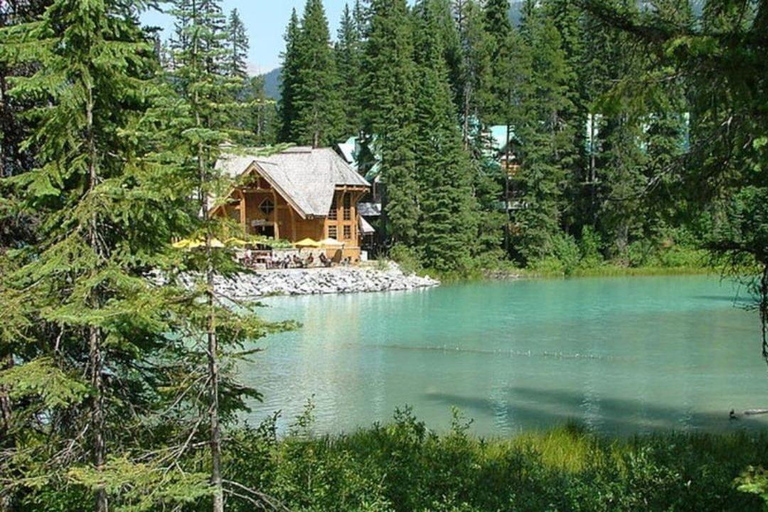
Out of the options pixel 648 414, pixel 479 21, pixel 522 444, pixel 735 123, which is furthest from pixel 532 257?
pixel 735 123

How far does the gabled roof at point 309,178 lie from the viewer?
3312 cm

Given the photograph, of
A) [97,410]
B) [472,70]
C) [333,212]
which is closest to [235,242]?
[97,410]

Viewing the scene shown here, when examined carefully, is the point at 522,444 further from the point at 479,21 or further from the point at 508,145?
the point at 479,21

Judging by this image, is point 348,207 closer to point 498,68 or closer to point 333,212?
point 333,212

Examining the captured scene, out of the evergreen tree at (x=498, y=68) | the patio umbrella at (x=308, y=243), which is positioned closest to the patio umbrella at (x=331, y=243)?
the patio umbrella at (x=308, y=243)

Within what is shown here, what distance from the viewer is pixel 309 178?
34.7 m

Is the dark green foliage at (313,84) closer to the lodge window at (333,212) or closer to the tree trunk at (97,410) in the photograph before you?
the lodge window at (333,212)

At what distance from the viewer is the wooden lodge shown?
33562mm

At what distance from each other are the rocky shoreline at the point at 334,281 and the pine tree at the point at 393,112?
13.1ft

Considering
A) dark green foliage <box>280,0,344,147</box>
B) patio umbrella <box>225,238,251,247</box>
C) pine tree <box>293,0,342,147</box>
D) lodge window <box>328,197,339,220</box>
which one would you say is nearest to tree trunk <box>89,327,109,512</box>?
patio umbrella <box>225,238,251,247</box>

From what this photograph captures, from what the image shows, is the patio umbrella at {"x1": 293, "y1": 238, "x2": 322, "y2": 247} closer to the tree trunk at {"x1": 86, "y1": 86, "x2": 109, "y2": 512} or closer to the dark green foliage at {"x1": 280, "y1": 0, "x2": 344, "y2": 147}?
the dark green foliage at {"x1": 280, "y1": 0, "x2": 344, "y2": 147}

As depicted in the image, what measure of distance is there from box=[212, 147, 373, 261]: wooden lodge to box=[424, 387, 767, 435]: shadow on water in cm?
2237

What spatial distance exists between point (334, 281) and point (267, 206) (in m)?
7.10

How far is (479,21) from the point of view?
41594 mm
